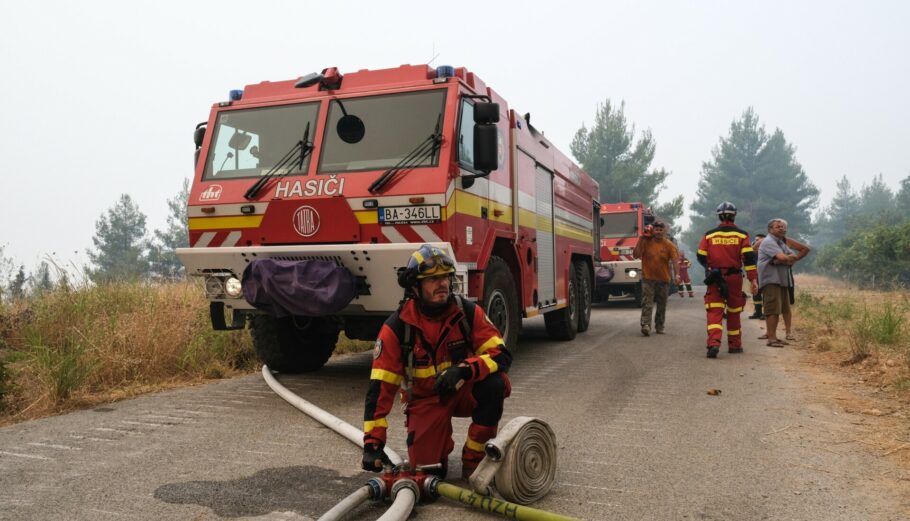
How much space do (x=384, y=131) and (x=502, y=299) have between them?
206cm

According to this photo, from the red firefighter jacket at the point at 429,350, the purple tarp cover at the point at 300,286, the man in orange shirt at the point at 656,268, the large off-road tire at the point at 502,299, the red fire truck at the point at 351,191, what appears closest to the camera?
the red firefighter jacket at the point at 429,350

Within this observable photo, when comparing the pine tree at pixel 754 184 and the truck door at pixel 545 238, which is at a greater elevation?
the pine tree at pixel 754 184

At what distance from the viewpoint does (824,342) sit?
876 centimetres

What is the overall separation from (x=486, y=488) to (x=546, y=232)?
5982 millimetres

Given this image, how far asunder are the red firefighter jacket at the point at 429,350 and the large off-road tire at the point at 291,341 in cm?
309

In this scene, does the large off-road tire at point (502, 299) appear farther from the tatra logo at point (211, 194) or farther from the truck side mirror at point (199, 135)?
the truck side mirror at point (199, 135)

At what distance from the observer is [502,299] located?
697 centimetres

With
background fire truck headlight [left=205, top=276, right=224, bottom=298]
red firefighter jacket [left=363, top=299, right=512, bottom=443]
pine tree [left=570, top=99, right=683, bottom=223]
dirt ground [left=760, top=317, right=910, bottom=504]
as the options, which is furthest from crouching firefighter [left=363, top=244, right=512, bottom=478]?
pine tree [left=570, top=99, right=683, bottom=223]

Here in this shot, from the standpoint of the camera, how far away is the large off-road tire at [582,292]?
11133 millimetres

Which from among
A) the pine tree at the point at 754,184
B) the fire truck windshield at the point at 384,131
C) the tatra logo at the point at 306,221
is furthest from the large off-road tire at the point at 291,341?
the pine tree at the point at 754,184

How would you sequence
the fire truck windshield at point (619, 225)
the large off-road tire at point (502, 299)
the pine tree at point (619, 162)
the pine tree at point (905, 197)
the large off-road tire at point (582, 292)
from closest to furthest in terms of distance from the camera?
the large off-road tire at point (502, 299) → the large off-road tire at point (582, 292) → the fire truck windshield at point (619, 225) → the pine tree at point (619, 162) → the pine tree at point (905, 197)

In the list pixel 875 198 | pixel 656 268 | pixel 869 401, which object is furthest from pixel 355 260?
pixel 875 198

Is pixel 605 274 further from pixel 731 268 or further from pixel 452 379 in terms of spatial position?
pixel 452 379

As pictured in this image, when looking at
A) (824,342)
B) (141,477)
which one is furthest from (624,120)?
(141,477)
